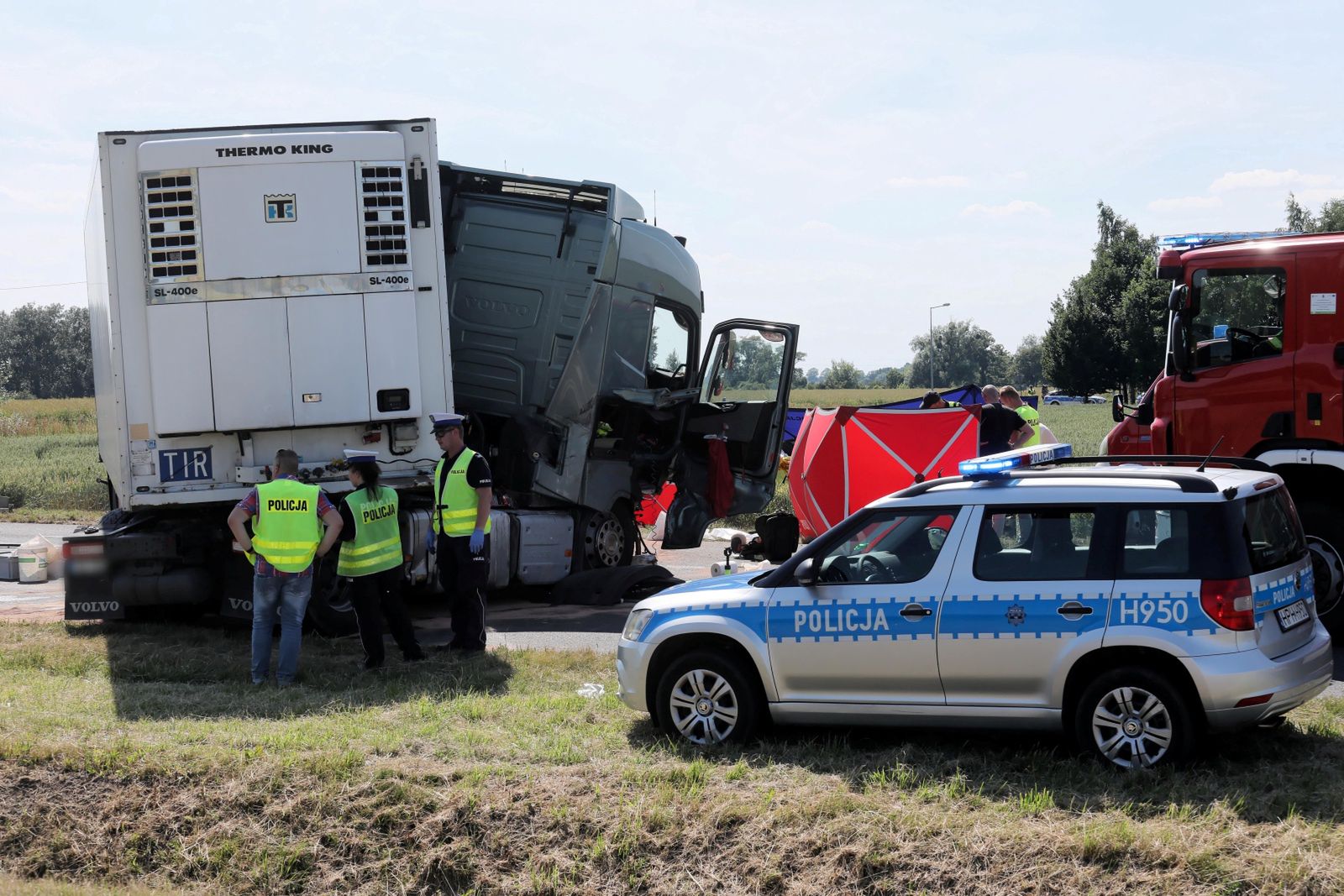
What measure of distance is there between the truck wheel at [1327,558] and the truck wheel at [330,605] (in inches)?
274

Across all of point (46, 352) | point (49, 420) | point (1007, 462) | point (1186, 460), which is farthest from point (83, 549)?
point (46, 352)

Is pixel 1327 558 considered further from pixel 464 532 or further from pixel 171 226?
pixel 171 226

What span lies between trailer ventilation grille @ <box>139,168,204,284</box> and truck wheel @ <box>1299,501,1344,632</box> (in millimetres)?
8108

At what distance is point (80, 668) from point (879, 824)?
621cm

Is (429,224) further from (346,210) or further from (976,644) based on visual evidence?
(976,644)

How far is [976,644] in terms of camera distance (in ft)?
20.5

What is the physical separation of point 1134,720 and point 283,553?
18.0ft

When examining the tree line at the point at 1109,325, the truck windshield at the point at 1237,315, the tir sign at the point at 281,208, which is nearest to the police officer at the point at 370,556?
the tir sign at the point at 281,208

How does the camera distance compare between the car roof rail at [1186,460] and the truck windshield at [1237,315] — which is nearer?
the car roof rail at [1186,460]

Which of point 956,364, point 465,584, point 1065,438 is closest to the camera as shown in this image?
point 465,584

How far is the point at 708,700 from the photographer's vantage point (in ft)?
22.4

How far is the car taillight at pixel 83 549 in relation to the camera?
10211 mm

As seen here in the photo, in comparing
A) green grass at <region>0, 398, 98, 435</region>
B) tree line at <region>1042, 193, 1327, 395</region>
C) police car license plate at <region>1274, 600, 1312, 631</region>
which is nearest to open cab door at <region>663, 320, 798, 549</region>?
police car license plate at <region>1274, 600, 1312, 631</region>

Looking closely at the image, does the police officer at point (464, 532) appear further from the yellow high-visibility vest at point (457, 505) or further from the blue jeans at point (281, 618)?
the blue jeans at point (281, 618)
